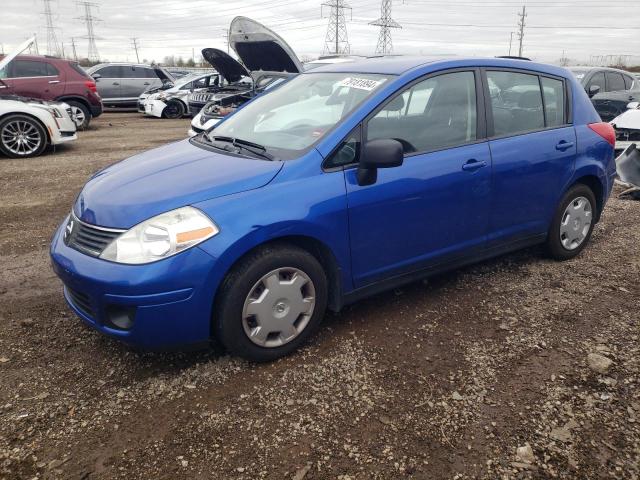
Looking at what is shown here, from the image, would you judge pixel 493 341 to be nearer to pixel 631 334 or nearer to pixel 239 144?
pixel 631 334

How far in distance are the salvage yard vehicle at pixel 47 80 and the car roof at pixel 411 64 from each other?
1041cm

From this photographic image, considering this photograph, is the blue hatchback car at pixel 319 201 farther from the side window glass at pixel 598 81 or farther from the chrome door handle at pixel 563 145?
the side window glass at pixel 598 81

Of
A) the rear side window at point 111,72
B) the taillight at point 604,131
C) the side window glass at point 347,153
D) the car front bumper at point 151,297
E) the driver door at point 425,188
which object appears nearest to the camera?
the car front bumper at point 151,297

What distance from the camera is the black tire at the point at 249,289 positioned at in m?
2.70

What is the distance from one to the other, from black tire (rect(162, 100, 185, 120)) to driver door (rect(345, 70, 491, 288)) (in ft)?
49.5

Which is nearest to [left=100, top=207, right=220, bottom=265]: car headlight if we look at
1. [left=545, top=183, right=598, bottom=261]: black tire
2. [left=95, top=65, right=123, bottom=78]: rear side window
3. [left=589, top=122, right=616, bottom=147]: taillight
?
[left=545, top=183, right=598, bottom=261]: black tire

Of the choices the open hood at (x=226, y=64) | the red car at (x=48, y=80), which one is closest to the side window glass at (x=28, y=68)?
the red car at (x=48, y=80)

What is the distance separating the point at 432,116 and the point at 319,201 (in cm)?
109

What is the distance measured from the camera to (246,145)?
335cm

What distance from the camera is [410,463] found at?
7.32ft

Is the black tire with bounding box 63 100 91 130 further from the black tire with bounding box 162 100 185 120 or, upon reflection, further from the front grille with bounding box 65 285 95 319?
the front grille with bounding box 65 285 95 319

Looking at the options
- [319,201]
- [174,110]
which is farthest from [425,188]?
[174,110]

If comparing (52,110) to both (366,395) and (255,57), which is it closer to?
(255,57)

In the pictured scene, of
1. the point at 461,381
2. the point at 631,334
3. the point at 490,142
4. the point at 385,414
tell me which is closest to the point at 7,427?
the point at 385,414
